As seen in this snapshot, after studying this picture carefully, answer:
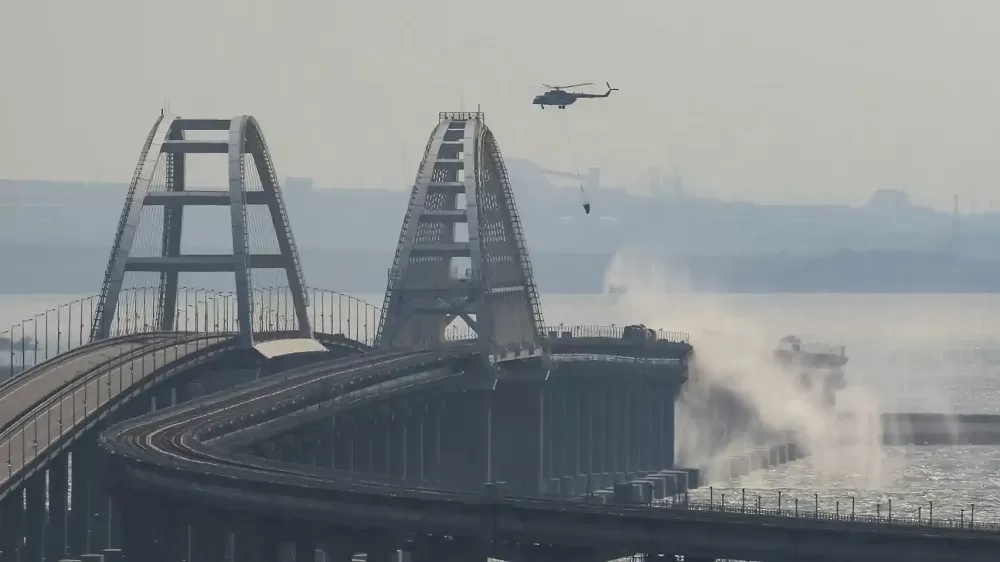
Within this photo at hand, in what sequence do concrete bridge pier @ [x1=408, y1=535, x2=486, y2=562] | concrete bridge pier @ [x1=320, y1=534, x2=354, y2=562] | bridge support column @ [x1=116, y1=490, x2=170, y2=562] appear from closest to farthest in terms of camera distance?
concrete bridge pier @ [x1=408, y1=535, x2=486, y2=562] < concrete bridge pier @ [x1=320, y1=534, x2=354, y2=562] < bridge support column @ [x1=116, y1=490, x2=170, y2=562]

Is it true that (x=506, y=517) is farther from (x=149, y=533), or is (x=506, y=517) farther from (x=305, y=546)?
(x=149, y=533)

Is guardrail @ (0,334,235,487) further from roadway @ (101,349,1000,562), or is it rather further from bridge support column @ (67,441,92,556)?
roadway @ (101,349,1000,562)

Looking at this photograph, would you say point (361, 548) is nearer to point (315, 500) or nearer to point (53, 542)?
point (315, 500)

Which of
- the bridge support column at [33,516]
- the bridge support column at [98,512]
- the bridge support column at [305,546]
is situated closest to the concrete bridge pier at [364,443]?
the bridge support column at [98,512]

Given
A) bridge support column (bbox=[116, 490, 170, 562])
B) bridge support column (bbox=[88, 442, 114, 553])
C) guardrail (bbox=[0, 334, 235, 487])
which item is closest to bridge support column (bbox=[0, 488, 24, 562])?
guardrail (bbox=[0, 334, 235, 487])

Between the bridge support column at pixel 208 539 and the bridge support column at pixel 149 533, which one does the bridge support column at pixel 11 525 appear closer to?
the bridge support column at pixel 149 533

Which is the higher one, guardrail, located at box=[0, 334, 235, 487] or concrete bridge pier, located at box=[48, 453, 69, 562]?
guardrail, located at box=[0, 334, 235, 487]
